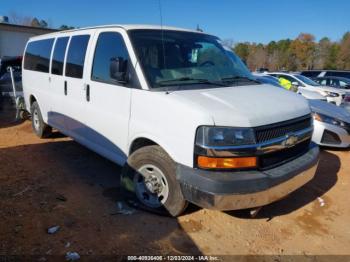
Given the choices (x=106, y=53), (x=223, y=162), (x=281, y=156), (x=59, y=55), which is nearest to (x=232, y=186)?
(x=223, y=162)

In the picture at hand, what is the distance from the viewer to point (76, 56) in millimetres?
4883

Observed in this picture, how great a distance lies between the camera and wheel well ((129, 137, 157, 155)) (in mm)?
3846

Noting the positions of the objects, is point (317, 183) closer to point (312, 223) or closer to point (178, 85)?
point (312, 223)

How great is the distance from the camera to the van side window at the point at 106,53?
4.02 meters

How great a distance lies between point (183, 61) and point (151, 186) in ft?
5.15

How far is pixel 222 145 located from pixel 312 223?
175cm

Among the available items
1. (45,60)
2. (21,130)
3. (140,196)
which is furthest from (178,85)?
(21,130)

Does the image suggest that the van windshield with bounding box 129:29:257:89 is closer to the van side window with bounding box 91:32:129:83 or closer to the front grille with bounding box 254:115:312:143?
the van side window with bounding box 91:32:129:83

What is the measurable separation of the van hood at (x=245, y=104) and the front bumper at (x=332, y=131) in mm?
2594

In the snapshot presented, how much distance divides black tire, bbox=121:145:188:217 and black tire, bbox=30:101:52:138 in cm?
346

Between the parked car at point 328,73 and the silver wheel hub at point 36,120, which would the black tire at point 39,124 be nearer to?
the silver wheel hub at point 36,120

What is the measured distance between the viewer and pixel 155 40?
13.3 feet

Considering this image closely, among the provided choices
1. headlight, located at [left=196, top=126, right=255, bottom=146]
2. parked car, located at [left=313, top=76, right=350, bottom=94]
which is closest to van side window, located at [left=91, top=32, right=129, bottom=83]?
headlight, located at [left=196, top=126, right=255, bottom=146]

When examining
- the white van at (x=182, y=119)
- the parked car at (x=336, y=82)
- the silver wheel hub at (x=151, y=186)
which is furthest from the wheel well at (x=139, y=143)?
the parked car at (x=336, y=82)
